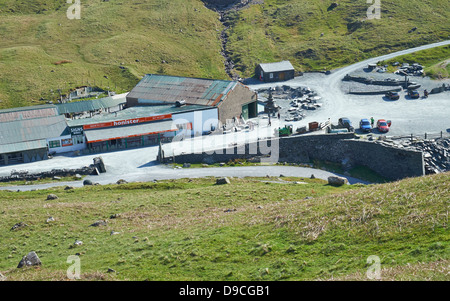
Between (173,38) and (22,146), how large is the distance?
7812 cm

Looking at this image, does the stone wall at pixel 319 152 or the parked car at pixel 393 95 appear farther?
the parked car at pixel 393 95

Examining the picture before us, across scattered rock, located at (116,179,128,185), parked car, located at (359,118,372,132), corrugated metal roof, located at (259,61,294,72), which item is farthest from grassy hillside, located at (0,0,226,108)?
parked car, located at (359,118,372,132)

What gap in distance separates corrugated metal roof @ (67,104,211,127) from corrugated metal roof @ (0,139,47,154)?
5472 mm

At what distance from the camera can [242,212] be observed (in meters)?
40.0

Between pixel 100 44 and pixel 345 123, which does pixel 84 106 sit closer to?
pixel 345 123

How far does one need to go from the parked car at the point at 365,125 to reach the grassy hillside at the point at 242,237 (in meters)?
32.2

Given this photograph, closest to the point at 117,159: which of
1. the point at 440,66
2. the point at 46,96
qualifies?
the point at 46,96

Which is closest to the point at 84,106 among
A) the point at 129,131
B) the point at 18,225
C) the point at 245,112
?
the point at 129,131

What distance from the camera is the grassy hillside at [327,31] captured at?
12850 centimetres

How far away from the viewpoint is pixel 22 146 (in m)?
72.0

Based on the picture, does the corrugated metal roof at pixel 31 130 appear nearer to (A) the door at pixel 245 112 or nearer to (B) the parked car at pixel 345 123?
(A) the door at pixel 245 112

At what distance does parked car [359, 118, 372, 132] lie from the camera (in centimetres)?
7594

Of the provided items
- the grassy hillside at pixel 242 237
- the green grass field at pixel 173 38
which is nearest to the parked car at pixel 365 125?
the grassy hillside at pixel 242 237

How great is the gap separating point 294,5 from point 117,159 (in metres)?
109
